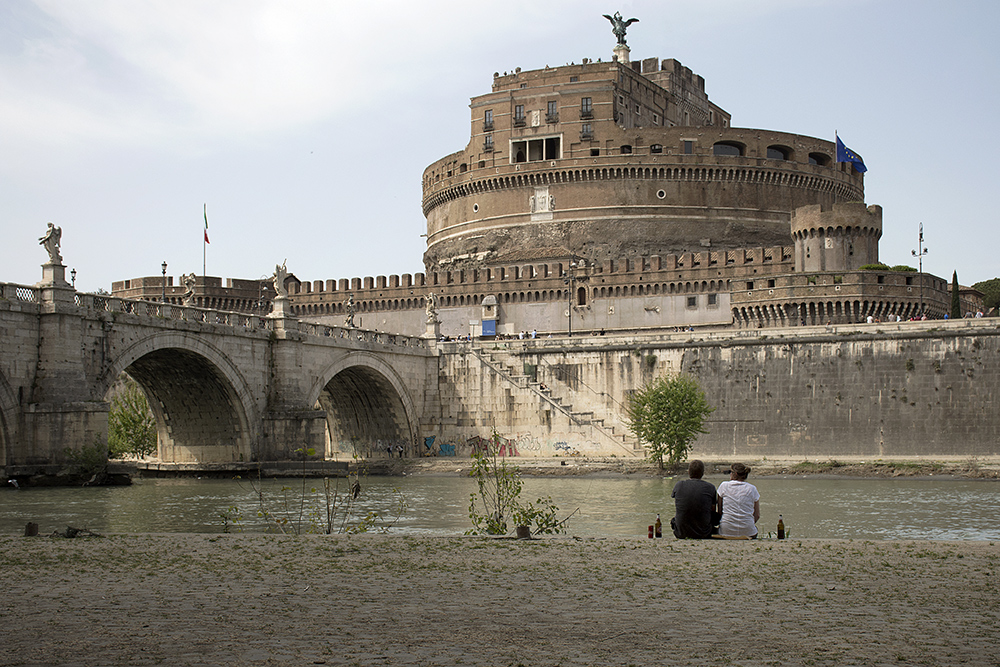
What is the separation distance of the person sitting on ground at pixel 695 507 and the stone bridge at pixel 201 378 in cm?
1878

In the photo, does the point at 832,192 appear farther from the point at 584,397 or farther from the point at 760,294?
the point at 584,397

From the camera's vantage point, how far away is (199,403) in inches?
1323

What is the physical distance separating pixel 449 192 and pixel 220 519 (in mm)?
42789

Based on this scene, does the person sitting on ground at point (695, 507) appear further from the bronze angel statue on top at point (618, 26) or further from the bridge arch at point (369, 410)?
the bronze angel statue on top at point (618, 26)

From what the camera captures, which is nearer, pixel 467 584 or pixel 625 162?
pixel 467 584

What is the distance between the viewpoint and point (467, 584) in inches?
352

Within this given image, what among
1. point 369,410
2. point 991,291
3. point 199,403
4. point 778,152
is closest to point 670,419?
point 369,410

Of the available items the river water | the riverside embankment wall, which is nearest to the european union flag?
the riverside embankment wall

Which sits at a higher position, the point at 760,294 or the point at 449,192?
the point at 449,192

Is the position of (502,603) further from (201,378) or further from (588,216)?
(588,216)

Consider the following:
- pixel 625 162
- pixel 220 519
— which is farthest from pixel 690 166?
pixel 220 519

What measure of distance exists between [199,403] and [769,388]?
60.0 ft

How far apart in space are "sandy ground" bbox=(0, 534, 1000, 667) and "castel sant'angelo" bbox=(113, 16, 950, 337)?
36.3 meters

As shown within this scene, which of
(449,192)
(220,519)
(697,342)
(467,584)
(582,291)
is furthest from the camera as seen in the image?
(449,192)
